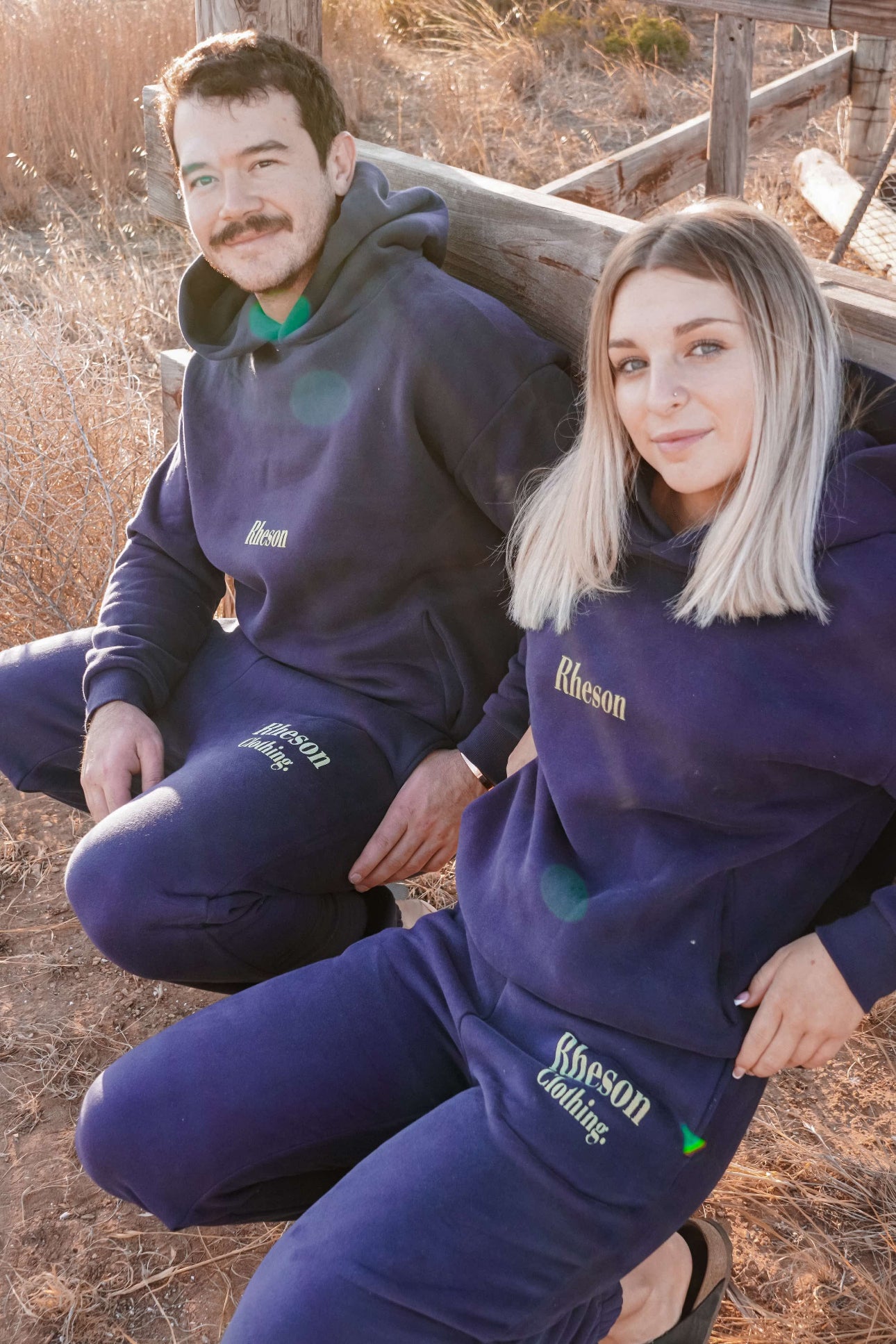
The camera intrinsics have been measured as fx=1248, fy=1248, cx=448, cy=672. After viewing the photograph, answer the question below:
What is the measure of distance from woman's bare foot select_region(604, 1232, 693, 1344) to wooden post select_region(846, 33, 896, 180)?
618 centimetres

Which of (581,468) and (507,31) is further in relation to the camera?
(507,31)

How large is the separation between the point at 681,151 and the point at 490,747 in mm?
3474

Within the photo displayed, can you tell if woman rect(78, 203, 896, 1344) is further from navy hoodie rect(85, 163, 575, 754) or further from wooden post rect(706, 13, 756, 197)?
wooden post rect(706, 13, 756, 197)

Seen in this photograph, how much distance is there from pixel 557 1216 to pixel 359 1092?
361 millimetres

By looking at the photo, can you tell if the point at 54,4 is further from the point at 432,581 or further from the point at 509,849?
the point at 509,849

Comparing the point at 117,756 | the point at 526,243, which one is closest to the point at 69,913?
the point at 117,756

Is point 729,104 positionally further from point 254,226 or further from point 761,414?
point 761,414

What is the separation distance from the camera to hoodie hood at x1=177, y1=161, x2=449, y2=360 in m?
2.37

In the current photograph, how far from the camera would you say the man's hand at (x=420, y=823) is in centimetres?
227

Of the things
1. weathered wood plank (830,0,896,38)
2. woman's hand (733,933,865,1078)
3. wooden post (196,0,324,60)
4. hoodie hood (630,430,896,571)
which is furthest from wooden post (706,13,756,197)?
woman's hand (733,933,865,1078)

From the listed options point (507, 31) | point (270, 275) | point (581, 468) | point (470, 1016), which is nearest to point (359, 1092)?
point (470, 1016)

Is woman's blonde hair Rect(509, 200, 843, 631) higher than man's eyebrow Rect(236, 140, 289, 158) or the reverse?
the reverse

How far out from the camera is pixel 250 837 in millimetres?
2170

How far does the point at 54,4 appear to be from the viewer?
8594mm
